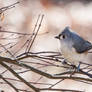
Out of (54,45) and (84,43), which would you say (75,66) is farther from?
(54,45)

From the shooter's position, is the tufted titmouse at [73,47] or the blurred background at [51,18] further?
the blurred background at [51,18]

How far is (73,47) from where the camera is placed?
132 inches

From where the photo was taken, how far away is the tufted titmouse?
327cm

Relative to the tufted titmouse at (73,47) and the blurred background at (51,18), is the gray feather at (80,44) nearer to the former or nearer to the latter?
the tufted titmouse at (73,47)

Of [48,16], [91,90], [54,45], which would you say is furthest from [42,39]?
[91,90]

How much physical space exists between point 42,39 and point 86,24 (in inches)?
47.1

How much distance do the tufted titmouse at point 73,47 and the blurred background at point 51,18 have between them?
3269 mm

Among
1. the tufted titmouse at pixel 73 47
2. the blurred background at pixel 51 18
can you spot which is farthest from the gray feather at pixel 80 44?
the blurred background at pixel 51 18

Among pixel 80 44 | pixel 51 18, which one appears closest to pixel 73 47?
pixel 80 44

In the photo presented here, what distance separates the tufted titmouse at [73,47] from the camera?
327cm

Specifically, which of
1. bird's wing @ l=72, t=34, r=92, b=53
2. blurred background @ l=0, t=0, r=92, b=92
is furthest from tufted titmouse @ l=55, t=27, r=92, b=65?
blurred background @ l=0, t=0, r=92, b=92

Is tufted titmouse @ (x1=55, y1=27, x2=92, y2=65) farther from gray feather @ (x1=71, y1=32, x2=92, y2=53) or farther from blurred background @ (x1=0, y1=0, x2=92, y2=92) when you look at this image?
blurred background @ (x1=0, y1=0, x2=92, y2=92)

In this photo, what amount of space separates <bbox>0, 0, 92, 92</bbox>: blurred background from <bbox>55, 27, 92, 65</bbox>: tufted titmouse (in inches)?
129

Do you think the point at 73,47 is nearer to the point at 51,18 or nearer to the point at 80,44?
the point at 80,44
